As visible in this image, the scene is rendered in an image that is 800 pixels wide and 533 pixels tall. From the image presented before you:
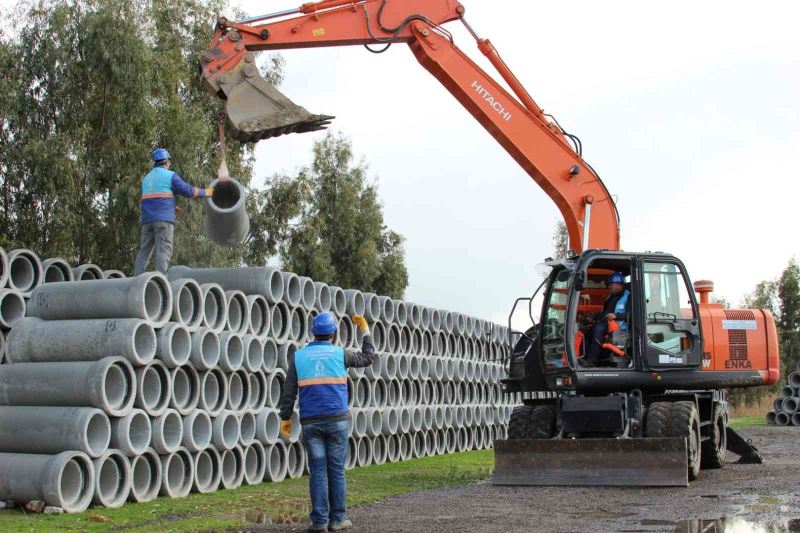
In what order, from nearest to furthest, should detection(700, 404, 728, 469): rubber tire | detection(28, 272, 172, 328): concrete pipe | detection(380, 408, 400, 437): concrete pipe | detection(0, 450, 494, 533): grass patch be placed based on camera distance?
detection(0, 450, 494, 533): grass patch → detection(28, 272, 172, 328): concrete pipe → detection(700, 404, 728, 469): rubber tire → detection(380, 408, 400, 437): concrete pipe

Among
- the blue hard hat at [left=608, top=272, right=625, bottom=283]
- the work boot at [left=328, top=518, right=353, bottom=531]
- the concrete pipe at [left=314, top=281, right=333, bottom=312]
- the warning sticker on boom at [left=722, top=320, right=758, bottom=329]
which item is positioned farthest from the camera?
the concrete pipe at [left=314, top=281, right=333, bottom=312]

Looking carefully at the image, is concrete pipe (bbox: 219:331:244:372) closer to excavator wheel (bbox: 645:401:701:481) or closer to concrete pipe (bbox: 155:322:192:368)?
concrete pipe (bbox: 155:322:192:368)

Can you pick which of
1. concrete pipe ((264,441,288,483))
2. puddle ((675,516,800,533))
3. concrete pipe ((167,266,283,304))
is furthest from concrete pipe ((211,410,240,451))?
puddle ((675,516,800,533))

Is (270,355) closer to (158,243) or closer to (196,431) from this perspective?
(196,431)

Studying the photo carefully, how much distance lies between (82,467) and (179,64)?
1768 centimetres

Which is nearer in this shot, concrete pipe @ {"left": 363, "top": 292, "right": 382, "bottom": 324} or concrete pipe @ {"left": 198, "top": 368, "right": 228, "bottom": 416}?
concrete pipe @ {"left": 198, "top": 368, "right": 228, "bottom": 416}

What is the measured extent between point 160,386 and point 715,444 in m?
7.27

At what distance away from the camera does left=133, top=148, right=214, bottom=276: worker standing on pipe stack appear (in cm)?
1183

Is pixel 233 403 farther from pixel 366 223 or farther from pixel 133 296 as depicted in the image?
pixel 366 223

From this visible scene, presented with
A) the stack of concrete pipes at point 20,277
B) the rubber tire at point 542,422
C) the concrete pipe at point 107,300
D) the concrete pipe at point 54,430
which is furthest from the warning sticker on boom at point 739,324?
the stack of concrete pipes at point 20,277

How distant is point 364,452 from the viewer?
15.6 meters

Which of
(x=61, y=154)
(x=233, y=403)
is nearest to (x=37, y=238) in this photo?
(x=61, y=154)

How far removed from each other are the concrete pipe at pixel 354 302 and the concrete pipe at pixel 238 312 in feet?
9.57

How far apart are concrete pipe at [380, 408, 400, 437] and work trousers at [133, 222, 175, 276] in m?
5.30
